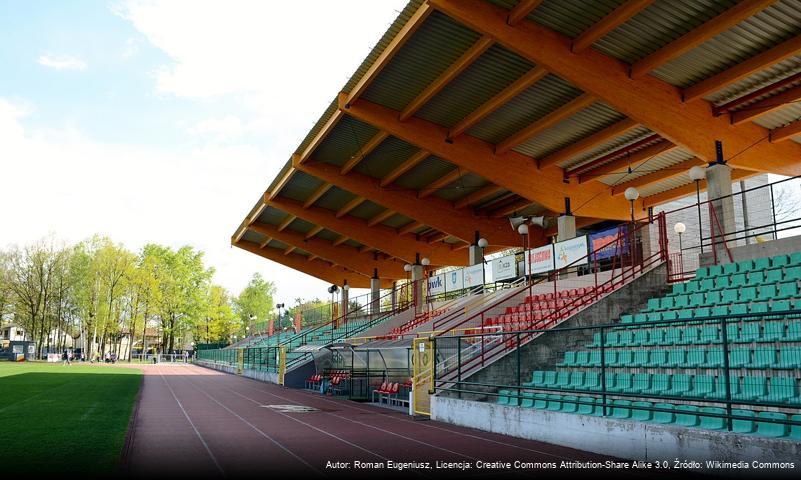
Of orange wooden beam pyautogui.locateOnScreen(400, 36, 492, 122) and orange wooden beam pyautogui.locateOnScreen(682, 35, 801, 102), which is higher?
orange wooden beam pyautogui.locateOnScreen(400, 36, 492, 122)

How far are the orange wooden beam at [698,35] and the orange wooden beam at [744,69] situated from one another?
2091 mm

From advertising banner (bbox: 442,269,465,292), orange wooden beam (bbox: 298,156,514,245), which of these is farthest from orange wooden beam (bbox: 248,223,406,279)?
advertising banner (bbox: 442,269,465,292)

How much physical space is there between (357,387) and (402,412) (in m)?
5.75

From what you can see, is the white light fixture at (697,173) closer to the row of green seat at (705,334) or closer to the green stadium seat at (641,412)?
the row of green seat at (705,334)

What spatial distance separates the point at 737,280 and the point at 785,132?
10.2 meters

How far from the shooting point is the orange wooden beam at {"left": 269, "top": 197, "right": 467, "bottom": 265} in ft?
125

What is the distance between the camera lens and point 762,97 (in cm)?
1988

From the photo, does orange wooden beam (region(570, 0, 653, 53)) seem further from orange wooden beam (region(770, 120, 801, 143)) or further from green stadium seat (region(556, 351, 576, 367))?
orange wooden beam (region(770, 120, 801, 143))

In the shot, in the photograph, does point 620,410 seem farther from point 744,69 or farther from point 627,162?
point 627,162

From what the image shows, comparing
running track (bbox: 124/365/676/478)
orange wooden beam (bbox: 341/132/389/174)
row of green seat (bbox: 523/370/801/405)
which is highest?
orange wooden beam (bbox: 341/132/389/174)

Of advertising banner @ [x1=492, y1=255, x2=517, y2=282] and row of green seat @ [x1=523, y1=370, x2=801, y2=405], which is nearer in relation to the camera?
row of green seat @ [x1=523, y1=370, x2=801, y2=405]

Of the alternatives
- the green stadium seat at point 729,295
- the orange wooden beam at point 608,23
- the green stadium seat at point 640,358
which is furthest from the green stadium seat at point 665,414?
the orange wooden beam at point 608,23

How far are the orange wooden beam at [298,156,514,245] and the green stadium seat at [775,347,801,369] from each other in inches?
934

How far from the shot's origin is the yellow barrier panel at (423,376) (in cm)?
1567
